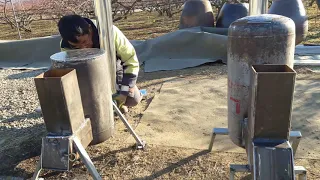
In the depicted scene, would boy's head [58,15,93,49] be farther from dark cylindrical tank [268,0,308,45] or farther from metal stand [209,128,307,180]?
dark cylindrical tank [268,0,308,45]

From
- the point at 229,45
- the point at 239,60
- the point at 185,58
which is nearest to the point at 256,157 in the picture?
the point at 239,60

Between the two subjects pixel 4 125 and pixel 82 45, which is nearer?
pixel 82 45

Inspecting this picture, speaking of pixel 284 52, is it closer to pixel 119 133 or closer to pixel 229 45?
pixel 229 45

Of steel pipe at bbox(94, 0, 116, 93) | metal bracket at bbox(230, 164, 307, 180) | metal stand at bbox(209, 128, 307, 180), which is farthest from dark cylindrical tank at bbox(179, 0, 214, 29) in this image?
metal bracket at bbox(230, 164, 307, 180)

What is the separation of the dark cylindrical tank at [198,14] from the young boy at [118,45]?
353cm

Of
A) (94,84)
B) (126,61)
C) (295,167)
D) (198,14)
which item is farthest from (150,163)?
(198,14)

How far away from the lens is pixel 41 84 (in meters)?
1.81

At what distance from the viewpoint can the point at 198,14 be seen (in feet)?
21.2

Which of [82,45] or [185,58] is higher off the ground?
[82,45]

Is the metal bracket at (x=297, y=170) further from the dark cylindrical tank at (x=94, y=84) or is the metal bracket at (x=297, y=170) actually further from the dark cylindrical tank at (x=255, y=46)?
the dark cylindrical tank at (x=94, y=84)

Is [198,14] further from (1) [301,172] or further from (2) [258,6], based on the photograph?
(1) [301,172]

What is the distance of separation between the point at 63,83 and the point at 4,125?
1.97 meters

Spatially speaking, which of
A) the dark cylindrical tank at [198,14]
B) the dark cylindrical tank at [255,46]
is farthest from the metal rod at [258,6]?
the dark cylindrical tank at [198,14]

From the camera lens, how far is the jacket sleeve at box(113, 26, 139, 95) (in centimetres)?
288
